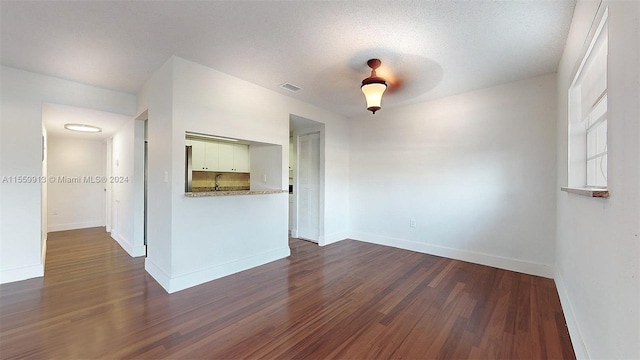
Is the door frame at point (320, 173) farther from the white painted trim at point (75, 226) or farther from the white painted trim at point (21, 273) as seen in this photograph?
the white painted trim at point (75, 226)

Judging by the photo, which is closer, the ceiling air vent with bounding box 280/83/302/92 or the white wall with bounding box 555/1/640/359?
the white wall with bounding box 555/1/640/359

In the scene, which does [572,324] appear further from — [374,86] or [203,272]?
[203,272]

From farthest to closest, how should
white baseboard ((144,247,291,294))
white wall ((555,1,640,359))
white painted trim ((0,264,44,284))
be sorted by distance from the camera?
white painted trim ((0,264,44,284)) → white baseboard ((144,247,291,294)) → white wall ((555,1,640,359))

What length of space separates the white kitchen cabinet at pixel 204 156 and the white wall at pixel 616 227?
5000mm

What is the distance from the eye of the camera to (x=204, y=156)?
4730 millimetres

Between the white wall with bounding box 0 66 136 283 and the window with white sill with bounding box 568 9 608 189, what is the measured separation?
5227 millimetres

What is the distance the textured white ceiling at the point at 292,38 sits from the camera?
1.92 metres

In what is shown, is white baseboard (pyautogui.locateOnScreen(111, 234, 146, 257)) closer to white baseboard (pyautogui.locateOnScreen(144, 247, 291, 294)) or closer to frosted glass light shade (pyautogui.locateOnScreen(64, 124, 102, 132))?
white baseboard (pyautogui.locateOnScreen(144, 247, 291, 294))

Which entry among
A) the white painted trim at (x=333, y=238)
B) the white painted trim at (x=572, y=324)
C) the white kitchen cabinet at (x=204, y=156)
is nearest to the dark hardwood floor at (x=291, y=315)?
the white painted trim at (x=572, y=324)

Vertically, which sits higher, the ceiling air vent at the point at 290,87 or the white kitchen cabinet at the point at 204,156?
the ceiling air vent at the point at 290,87

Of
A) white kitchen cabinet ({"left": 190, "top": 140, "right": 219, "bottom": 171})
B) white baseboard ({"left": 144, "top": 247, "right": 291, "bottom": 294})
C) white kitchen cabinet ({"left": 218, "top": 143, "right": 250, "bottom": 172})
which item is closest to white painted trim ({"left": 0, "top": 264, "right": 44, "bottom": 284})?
white baseboard ({"left": 144, "top": 247, "right": 291, "bottom": 294})

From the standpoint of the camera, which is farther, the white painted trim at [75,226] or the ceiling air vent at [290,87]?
the white painted trim at [75,226]

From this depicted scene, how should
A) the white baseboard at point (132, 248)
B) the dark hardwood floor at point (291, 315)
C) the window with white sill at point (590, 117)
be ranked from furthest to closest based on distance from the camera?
the white baseboard at point (132, 248), the dark hardwood floor at point (291, 315), the window with white sill at point (590, 117)

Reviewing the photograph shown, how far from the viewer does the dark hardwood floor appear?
1.77m
